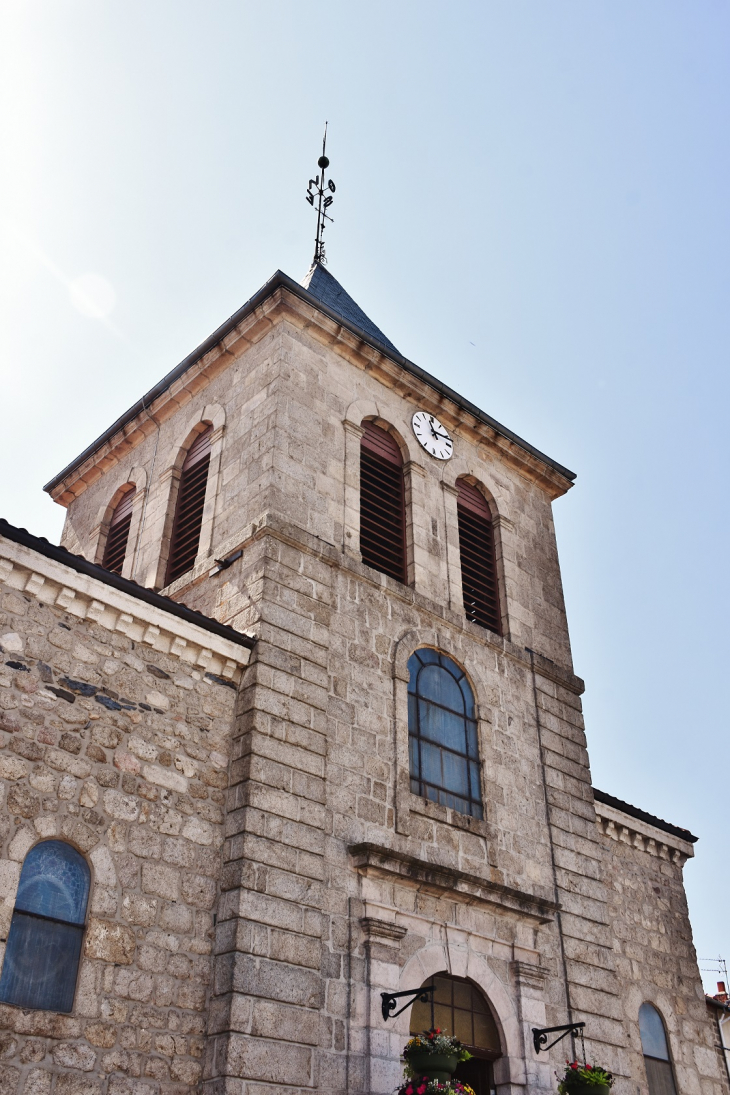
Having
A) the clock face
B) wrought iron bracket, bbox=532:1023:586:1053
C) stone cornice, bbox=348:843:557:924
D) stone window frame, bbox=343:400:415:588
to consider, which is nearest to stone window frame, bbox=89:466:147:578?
stone window frame, bbox=343:400:415:588

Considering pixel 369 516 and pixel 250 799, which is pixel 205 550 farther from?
pixel 250 799

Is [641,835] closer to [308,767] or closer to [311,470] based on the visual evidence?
[308,767]

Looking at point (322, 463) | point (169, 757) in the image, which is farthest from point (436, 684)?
point (169, 757)

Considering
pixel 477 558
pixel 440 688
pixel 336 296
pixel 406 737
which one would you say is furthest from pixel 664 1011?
pixel 336 296

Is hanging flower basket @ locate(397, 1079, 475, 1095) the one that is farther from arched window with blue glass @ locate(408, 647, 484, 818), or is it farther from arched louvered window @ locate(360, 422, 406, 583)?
arched louvered window @ locate(360, 422, 406, 583)

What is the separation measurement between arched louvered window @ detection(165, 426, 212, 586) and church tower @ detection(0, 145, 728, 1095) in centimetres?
4

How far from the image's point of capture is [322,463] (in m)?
11.8

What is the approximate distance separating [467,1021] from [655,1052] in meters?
3.61

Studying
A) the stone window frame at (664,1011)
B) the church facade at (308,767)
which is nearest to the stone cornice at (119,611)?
the church facade at (308,767)

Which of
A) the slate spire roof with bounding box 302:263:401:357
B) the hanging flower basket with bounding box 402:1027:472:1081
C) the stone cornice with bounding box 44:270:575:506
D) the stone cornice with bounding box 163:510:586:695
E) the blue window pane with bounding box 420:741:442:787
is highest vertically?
the slate spire roof with bounding box 302:263:401:357

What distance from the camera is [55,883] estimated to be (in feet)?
25.2

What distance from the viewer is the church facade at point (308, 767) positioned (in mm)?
7871

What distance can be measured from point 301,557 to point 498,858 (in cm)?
365

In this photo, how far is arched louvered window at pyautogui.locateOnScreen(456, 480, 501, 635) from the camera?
1298 centimetres
